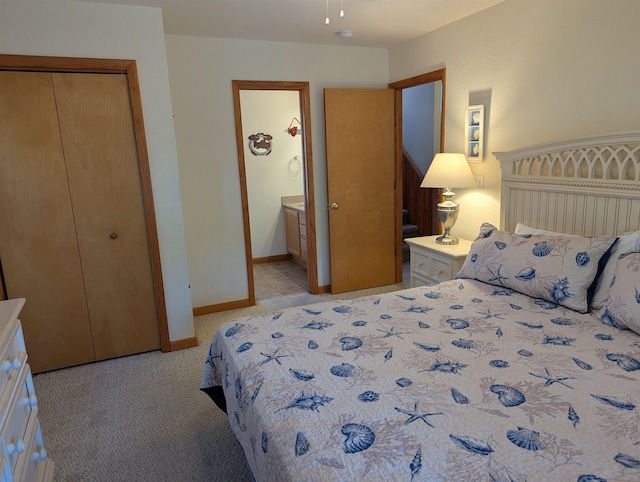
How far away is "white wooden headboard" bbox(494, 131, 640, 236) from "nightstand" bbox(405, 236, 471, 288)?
39cm

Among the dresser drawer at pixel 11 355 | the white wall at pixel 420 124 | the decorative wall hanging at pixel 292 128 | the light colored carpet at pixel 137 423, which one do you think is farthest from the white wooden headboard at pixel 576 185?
the decorative wall hanging at pixel 292 128

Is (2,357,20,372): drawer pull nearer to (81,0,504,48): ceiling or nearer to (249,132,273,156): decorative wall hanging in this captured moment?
(81,0,504,48): ceiling

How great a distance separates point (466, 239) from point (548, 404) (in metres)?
2.30

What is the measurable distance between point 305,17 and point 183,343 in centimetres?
260

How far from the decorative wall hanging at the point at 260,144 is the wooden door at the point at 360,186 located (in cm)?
183

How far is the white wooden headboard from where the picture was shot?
220 cm

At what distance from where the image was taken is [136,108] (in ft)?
9.37

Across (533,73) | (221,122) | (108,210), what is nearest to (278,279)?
(221,122)

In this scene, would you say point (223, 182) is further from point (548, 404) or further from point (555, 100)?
point (548, 404)

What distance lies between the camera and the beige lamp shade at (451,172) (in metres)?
3.16

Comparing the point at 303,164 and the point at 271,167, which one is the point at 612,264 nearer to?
the point at 303,164

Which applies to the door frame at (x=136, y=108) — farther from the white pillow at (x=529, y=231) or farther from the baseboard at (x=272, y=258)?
the baseboard at (x=272, y=258)

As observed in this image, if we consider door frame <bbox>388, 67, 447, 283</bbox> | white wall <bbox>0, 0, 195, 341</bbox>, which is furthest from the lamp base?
white wall <bbox>0, 0, 195, 341</bbox>

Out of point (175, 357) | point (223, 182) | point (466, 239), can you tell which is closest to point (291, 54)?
point (223, 182)
